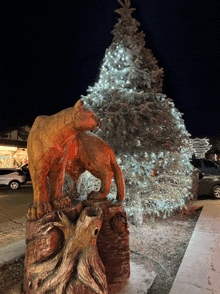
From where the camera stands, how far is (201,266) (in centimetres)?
285

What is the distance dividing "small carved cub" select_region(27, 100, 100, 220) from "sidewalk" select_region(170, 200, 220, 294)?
69.2 inches

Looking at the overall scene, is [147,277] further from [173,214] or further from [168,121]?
[173,214]

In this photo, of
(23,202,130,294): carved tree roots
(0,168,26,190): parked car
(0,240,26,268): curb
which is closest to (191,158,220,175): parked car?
(0,240,26,268): curb

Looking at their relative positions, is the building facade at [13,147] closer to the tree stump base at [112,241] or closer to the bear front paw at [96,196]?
the bear front paw at [96,196]

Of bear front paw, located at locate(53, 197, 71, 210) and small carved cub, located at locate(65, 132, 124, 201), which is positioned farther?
small carved cub, located at locate(65, 132, 124, 201)

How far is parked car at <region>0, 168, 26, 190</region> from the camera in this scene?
1303 centimetres

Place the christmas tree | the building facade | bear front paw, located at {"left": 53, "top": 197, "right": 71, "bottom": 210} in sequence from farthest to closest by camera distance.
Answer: the building facade, the christmas tree, bear front paw, located at {"left": 53, "top": 197, "right": 71, "bottom": 210}

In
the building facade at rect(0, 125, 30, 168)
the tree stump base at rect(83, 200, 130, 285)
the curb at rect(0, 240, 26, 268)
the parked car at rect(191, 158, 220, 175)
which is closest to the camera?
the tree stump base at rect(83, 200, 130, 285)

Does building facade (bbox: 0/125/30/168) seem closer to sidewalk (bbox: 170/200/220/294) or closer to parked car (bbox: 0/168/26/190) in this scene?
parked car (bbox: 0/168/26/190)

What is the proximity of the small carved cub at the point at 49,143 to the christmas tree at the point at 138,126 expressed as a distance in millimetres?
2731

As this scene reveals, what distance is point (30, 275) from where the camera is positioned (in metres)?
1.75

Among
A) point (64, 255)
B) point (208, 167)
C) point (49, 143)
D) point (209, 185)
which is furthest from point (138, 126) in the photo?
point (208, 167)

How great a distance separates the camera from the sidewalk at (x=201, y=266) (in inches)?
92.8

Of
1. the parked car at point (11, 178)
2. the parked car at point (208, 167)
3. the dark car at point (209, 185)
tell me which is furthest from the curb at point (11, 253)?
the parked car at point (11, 178)
